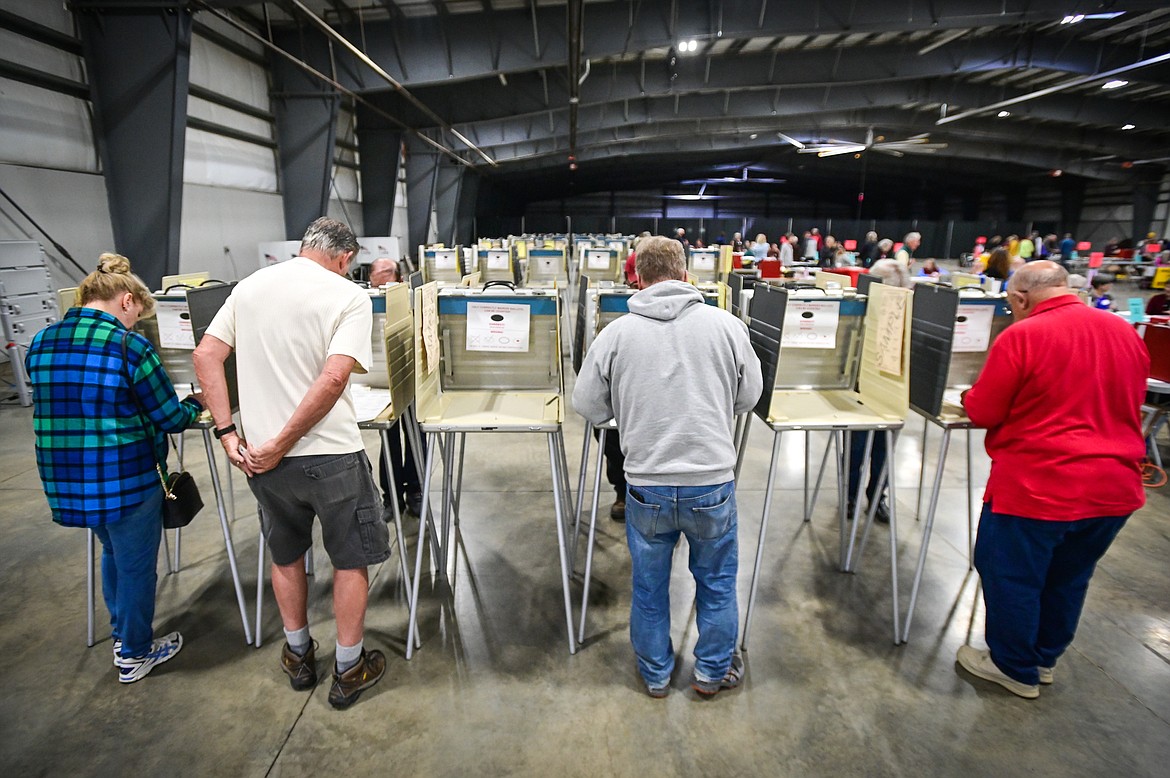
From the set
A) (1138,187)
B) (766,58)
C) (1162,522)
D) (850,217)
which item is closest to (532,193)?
(850,217)

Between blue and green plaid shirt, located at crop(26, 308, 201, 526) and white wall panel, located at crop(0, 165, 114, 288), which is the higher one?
white wall panel, located at crop(0, 165, 114, 288)

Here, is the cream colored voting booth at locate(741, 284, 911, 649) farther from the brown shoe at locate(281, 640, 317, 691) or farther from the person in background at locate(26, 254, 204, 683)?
the person in background at locate(26, 254, 204, 683)

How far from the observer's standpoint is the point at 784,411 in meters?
2.43

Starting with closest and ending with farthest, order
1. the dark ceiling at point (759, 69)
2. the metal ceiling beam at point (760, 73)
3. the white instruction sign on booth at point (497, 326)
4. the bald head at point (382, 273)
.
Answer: the white instruction sign on booth at point (497, 326), the bald head at point (382, 273), the dark ceiling at point (759, 69), the metal ceiling beam at point (760, 73)

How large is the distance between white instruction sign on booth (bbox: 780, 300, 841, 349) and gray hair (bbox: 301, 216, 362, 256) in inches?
69.6

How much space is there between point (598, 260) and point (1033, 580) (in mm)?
6588

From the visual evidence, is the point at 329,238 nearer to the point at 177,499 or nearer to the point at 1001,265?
the point at 177,499

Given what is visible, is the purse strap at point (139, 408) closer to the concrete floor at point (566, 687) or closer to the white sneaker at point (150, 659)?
the white sneaker at point (150, 659)

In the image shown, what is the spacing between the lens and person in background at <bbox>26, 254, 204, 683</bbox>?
6.18ft

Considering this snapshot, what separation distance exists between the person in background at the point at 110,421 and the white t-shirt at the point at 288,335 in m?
0.40

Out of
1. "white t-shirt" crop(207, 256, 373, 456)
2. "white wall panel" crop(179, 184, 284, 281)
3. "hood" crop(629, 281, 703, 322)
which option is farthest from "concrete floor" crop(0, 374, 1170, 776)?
"white wall panel" crop(179, 184, 284, 281)

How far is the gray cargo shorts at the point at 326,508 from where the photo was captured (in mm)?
1855

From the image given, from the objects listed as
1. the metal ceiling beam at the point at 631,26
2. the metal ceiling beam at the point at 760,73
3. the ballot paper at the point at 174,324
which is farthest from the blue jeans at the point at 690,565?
the metal ceiling beam at the point at 760,73

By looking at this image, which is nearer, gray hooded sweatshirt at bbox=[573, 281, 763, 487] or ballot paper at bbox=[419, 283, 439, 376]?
gray hooded sweatshirt at bbox=[573, 281, 763, 487]
